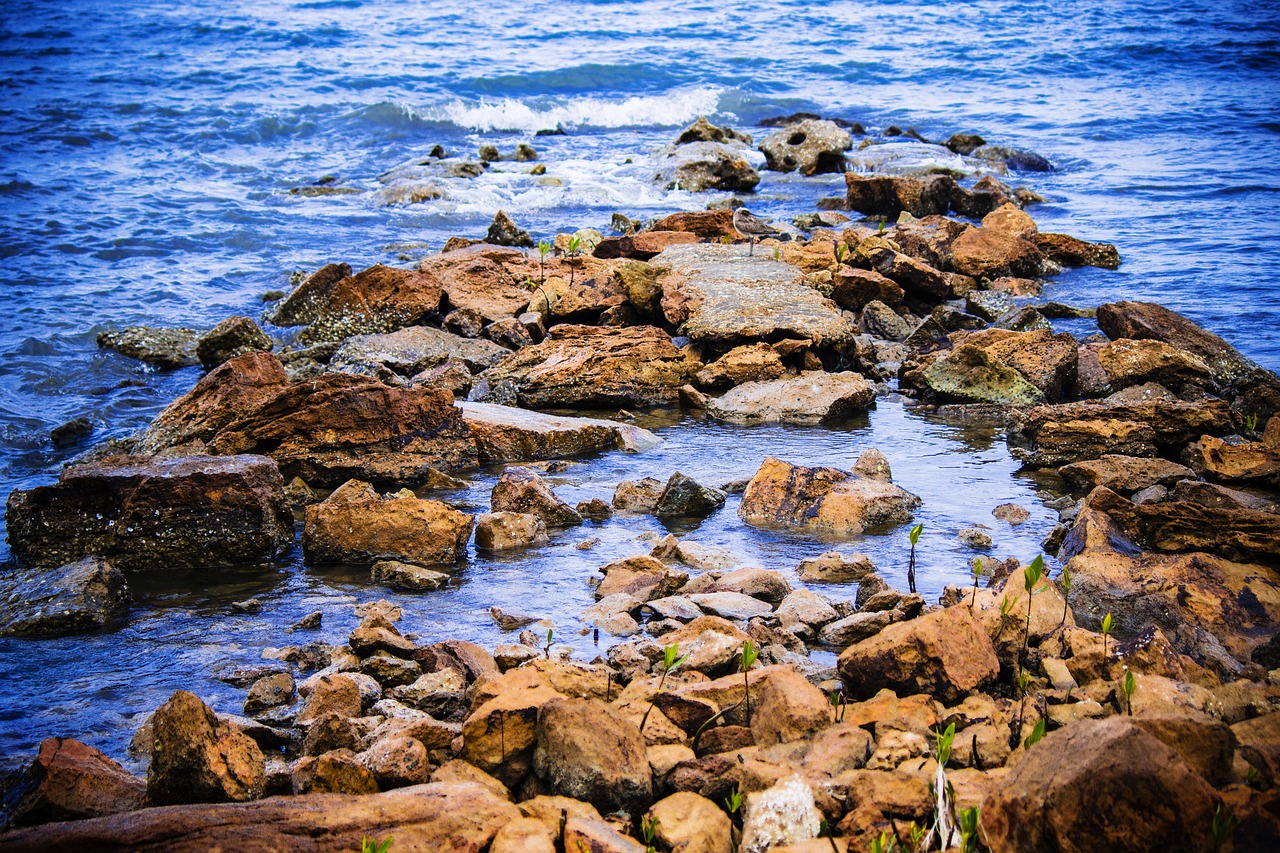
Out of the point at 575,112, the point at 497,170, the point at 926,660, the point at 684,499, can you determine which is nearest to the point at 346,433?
the point at 684,499

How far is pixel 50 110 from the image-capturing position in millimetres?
18172

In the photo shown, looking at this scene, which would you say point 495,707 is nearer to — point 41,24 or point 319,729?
point 319,729

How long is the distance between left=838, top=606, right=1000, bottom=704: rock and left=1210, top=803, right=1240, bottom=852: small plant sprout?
2.87 feet

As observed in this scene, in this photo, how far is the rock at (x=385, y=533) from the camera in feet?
14.6

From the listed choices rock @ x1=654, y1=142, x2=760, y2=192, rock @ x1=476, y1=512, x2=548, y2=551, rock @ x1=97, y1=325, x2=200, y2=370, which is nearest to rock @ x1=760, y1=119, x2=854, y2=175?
rock @ x1=654, y1=142, x2=760, y2=192

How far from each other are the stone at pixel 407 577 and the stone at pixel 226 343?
425 centimetres

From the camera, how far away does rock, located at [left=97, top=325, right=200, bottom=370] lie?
8.08 meters

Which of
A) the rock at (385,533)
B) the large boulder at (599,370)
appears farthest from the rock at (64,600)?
the large boulder at (599,370)

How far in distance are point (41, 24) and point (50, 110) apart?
1102 centimetres

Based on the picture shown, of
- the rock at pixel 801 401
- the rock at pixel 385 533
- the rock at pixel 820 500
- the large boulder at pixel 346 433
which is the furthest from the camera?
the rock at pixel 801 401

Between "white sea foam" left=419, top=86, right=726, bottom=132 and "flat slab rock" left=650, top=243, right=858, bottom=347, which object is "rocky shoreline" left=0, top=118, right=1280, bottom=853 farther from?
"white sea foam" left=419, top=86, right=726, bottom=132

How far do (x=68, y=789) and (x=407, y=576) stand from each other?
1773mm

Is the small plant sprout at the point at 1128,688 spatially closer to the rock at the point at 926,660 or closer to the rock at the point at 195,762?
the rock at the point at 926,660

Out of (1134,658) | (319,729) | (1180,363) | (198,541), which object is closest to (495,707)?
(319,729)
